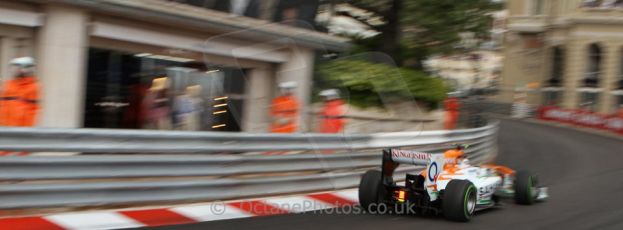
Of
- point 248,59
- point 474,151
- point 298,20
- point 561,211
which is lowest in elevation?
point 561,211

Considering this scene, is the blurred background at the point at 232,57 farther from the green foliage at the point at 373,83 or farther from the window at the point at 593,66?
the window at the point at 593,66

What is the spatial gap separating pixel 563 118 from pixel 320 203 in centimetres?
2569

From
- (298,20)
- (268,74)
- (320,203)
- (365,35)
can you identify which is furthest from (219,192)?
(365,35)

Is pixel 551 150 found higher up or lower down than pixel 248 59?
lower down

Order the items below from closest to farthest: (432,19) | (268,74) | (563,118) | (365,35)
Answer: (268,74) → (432,19) → (365,35) → (563,118)

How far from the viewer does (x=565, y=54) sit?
37.8 m

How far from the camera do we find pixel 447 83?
18219 mm

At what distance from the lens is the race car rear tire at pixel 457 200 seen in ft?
24.6

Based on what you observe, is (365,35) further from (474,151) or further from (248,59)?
(248,59)

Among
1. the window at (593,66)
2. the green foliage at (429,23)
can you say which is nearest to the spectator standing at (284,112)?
the green foliage at (429,23)

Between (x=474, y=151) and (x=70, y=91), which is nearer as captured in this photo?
(x=70, y=91)

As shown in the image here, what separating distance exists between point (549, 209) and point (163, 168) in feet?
16.8

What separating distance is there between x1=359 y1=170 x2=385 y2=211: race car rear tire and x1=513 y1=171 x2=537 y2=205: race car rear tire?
2.27 meters

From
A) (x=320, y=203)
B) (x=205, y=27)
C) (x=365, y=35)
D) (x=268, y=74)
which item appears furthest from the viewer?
(x=365, y=35)
